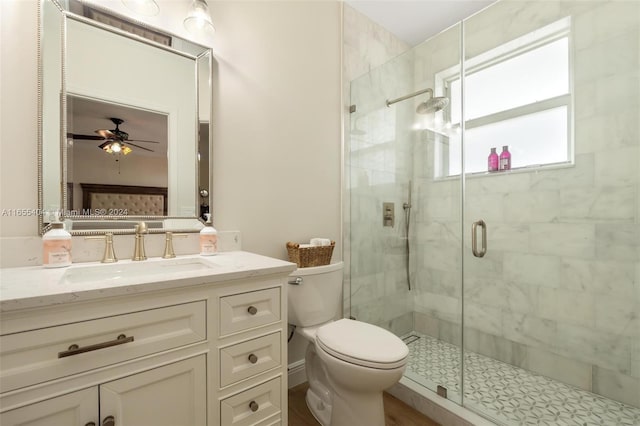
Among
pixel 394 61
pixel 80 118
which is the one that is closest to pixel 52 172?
pixel 80 118

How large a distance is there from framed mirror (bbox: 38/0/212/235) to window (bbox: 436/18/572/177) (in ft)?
5.51

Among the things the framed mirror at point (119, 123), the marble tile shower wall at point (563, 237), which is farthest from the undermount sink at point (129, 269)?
the marble tile shower wall at point (563, 237)

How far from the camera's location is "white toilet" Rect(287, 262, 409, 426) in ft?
3.89

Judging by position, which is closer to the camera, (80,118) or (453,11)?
(80,118)

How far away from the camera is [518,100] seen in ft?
6.83

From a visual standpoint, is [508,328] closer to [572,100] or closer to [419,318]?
[419,318]

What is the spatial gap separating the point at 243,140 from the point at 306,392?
1543 mm

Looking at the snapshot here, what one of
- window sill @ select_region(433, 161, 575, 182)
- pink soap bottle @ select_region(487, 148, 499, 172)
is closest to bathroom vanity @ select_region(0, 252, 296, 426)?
window sill @ select_region(433, 161, 575, 182)

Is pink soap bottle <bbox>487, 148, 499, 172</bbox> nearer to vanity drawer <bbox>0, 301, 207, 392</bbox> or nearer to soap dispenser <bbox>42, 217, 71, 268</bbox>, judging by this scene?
vanity drawer <bbox>0, 301, 207, 392</bbox>

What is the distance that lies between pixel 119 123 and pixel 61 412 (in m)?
1.07

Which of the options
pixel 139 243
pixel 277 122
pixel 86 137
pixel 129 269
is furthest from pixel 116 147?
pixel 277 122

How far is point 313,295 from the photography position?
1.58 meters

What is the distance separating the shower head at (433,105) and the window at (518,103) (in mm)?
52

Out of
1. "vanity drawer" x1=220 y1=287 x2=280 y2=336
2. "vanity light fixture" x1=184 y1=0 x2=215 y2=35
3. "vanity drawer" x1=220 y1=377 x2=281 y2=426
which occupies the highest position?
"vanity light fixture" x1=184 y1=0 x2=215 y2=35
